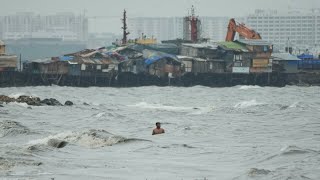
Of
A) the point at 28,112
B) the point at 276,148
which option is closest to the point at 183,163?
the point at 276,148

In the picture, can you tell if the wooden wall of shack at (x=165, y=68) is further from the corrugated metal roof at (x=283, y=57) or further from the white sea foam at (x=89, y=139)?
the white sea foam at (x=89, y=139)

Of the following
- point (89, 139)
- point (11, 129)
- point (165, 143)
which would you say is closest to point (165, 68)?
point (11, 129)

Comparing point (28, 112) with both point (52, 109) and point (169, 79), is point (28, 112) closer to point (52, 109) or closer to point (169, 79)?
point (52, 109)

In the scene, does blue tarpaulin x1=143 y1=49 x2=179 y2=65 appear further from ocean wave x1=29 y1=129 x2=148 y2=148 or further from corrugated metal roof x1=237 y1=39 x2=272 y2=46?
ocean wave x1=29 y1=129 x2=148 y2=148

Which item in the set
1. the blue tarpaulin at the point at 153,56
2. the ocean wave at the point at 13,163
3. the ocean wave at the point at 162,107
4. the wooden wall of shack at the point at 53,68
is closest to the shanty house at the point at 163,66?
the blue tarpaulin at the point at 153,56

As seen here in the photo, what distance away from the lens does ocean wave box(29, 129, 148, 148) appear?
30.5m

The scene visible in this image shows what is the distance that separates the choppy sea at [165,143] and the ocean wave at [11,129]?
0.04 metres

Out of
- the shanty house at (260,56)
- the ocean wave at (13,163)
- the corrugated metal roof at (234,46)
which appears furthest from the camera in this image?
the corrugated metal roof at (234,46)

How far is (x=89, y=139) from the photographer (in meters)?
31.4

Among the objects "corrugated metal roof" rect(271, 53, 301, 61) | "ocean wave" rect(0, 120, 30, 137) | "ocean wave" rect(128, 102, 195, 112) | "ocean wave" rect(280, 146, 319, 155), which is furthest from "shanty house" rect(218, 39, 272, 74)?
"ocean wave" rect(280, 146, 319, 155)

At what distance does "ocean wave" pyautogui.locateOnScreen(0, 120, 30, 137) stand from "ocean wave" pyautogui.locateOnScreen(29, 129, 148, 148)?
2502 millimetres

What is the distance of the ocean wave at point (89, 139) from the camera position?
30.5 m

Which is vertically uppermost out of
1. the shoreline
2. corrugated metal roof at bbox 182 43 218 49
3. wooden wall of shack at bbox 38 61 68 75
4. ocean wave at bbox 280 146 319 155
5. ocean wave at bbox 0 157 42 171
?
ocean wave at bbox 0 157 42 171

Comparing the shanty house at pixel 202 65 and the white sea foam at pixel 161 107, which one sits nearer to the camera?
the white sea foam at pixel 161 107
